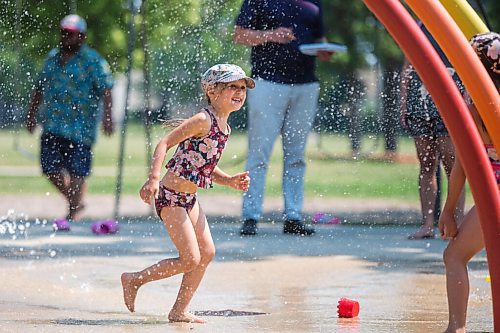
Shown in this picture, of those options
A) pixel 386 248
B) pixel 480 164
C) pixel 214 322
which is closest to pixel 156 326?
pixel 214 322

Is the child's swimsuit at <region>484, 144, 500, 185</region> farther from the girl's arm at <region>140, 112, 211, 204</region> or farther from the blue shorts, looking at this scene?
the blue shorts

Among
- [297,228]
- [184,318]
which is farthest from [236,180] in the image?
[297,228]

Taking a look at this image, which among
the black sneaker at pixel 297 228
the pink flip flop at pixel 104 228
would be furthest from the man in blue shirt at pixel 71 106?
the black sneaker at pixel 297 228

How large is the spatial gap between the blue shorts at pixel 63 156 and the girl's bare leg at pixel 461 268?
5.74 meters

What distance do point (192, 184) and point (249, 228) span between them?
3554 millimetres

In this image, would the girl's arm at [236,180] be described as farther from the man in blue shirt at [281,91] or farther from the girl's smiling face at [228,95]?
the man in blue shirt at [281,91]

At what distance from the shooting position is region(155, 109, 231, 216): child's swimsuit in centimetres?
596

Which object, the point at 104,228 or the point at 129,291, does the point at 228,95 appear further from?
the point at 104,228

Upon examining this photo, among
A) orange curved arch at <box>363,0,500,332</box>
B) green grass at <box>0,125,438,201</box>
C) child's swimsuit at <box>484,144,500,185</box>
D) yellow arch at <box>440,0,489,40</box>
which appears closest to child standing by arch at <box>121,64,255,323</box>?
yellow arch at <box>440,0,489,40</box>

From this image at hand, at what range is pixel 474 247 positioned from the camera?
5312 mm

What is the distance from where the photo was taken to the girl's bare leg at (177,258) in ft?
19.2

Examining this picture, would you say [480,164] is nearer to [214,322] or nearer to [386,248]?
[214,322]

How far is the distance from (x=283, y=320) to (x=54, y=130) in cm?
509

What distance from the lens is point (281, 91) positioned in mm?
9453
